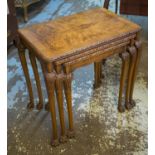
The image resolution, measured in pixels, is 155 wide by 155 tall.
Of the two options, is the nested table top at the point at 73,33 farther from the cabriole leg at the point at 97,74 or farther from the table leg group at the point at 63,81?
the cabriole leg at the point at 97,74

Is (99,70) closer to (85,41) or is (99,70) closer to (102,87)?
(102,87)

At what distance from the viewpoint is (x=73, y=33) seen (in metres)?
1.24

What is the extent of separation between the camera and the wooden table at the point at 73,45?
1110mm

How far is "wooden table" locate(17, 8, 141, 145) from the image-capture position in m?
1.11

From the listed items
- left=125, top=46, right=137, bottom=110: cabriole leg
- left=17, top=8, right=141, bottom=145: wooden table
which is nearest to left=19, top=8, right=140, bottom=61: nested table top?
left=17, top=8, right=141, bottom=145: wooden table

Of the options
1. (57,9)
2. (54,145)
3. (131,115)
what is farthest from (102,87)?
(57,9)

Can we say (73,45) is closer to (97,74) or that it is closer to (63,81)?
(63,81)

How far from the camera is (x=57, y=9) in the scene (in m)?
3.15

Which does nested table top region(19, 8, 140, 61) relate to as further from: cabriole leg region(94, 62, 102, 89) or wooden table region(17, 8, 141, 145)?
cabriole leg region(94, 62, 102, 89)

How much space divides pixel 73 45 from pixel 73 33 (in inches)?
5.2

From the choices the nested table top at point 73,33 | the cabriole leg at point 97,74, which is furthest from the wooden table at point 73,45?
the cabriole leg at point 97,74

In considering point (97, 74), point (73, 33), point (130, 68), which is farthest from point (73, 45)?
point (97, 74)
